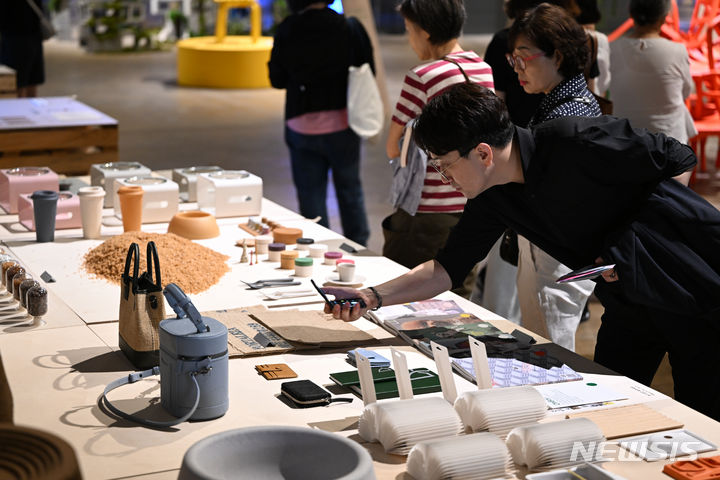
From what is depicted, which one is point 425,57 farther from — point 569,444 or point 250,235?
point 569,444

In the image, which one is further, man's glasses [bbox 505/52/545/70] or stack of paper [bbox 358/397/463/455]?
man's glasses [bbox 505/52/545/70]

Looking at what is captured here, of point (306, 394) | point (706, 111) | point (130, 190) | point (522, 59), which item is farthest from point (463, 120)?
point (706, 111)

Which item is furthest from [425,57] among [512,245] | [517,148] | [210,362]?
[210,362]

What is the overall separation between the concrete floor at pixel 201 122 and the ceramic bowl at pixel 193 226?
5.66ft

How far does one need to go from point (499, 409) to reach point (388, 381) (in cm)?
35

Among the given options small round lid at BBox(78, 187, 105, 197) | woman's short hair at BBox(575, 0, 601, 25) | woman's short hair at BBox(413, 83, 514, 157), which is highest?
woman's short hair at BBox(575, 0, 601, 25)

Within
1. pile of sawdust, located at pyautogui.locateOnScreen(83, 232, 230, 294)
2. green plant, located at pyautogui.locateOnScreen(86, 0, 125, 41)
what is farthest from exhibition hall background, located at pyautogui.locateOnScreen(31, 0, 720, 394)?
pile of sawdust, located at pyautogui.locateOnScreen(83, 232, 230, 294)

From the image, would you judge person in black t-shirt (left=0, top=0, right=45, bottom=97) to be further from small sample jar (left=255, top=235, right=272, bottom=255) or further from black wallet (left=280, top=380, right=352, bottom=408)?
black wallet (left=280, top=380, right=352, bottom=408)

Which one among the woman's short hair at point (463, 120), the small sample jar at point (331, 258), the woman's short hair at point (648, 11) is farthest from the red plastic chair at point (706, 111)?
the woman's short hair at point (463, 120)

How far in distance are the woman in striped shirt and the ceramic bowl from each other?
2.18ft

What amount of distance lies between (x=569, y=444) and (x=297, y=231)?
5.60 feet

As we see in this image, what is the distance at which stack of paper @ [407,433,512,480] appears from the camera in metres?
1.62

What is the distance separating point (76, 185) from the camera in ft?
12.6

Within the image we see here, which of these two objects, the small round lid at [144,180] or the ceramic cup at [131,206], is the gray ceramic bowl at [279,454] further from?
the small round lid at [144,180]
